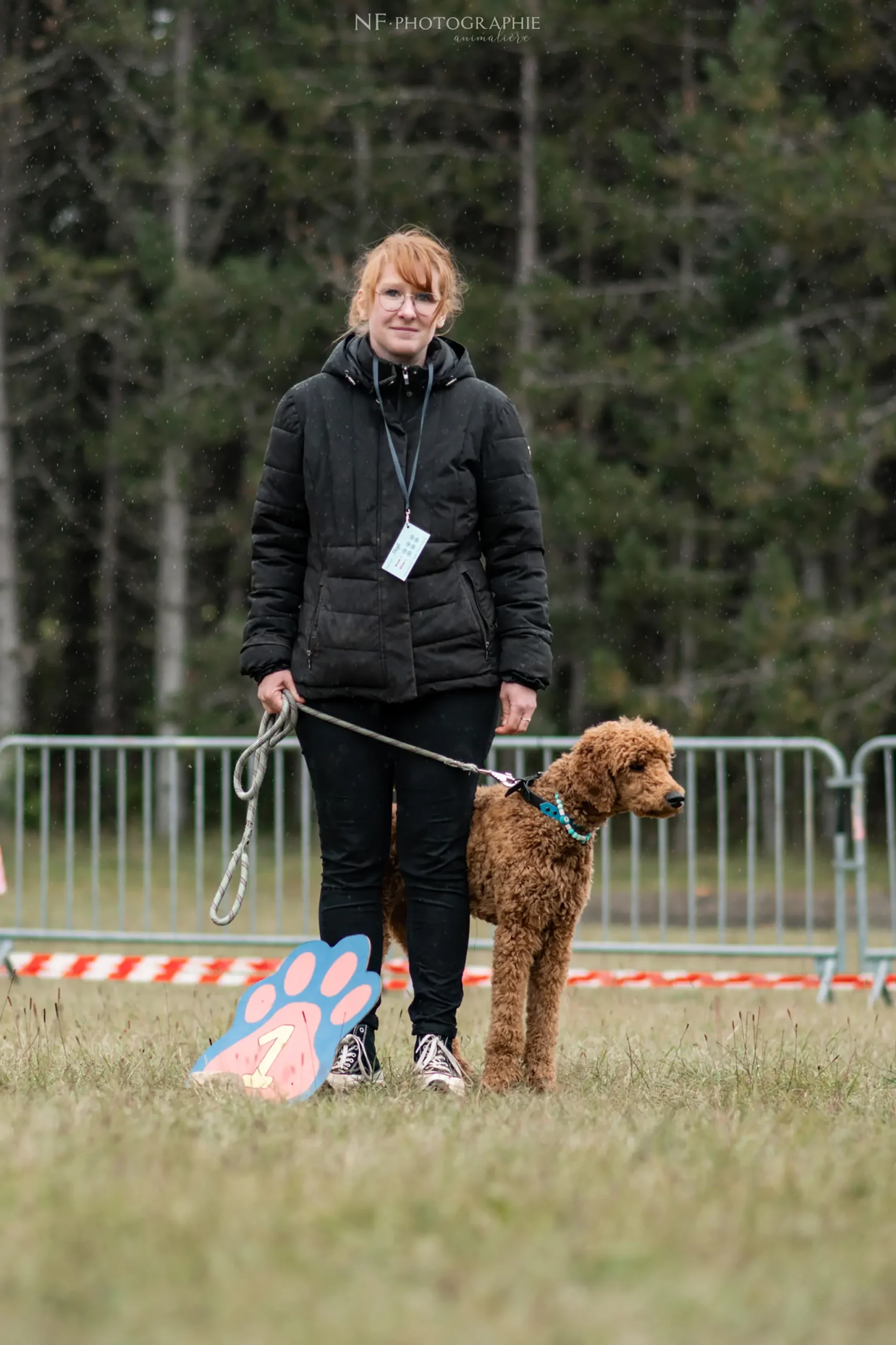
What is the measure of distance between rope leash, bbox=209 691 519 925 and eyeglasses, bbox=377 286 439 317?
38.8 inches

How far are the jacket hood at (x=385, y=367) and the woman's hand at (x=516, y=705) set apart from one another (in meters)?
0.77

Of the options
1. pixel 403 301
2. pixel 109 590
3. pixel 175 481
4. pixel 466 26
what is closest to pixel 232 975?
pixel 403 301

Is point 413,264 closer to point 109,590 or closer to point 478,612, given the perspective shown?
point 478,612

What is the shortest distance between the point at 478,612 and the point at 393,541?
0.91ft

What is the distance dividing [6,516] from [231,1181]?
17.9m

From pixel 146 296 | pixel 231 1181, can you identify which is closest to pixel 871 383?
pixel 146 296

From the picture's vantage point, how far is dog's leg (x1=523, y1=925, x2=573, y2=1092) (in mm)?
4633

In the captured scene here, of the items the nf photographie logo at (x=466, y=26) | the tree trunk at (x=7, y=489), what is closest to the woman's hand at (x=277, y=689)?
the nf photographie logo at (x=466, y=26)

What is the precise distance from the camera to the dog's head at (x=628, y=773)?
14.9 ft

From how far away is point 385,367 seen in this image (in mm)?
4543

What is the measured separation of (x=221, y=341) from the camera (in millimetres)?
18609

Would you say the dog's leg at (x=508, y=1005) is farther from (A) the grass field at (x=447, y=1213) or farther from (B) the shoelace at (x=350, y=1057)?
(B) the shoelace at (x=350, y=1057)

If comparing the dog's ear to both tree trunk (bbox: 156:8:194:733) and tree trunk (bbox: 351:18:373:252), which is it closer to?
tree trunk (bbox: 156:8:194:733)

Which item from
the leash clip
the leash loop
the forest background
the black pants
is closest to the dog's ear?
the leash clip
